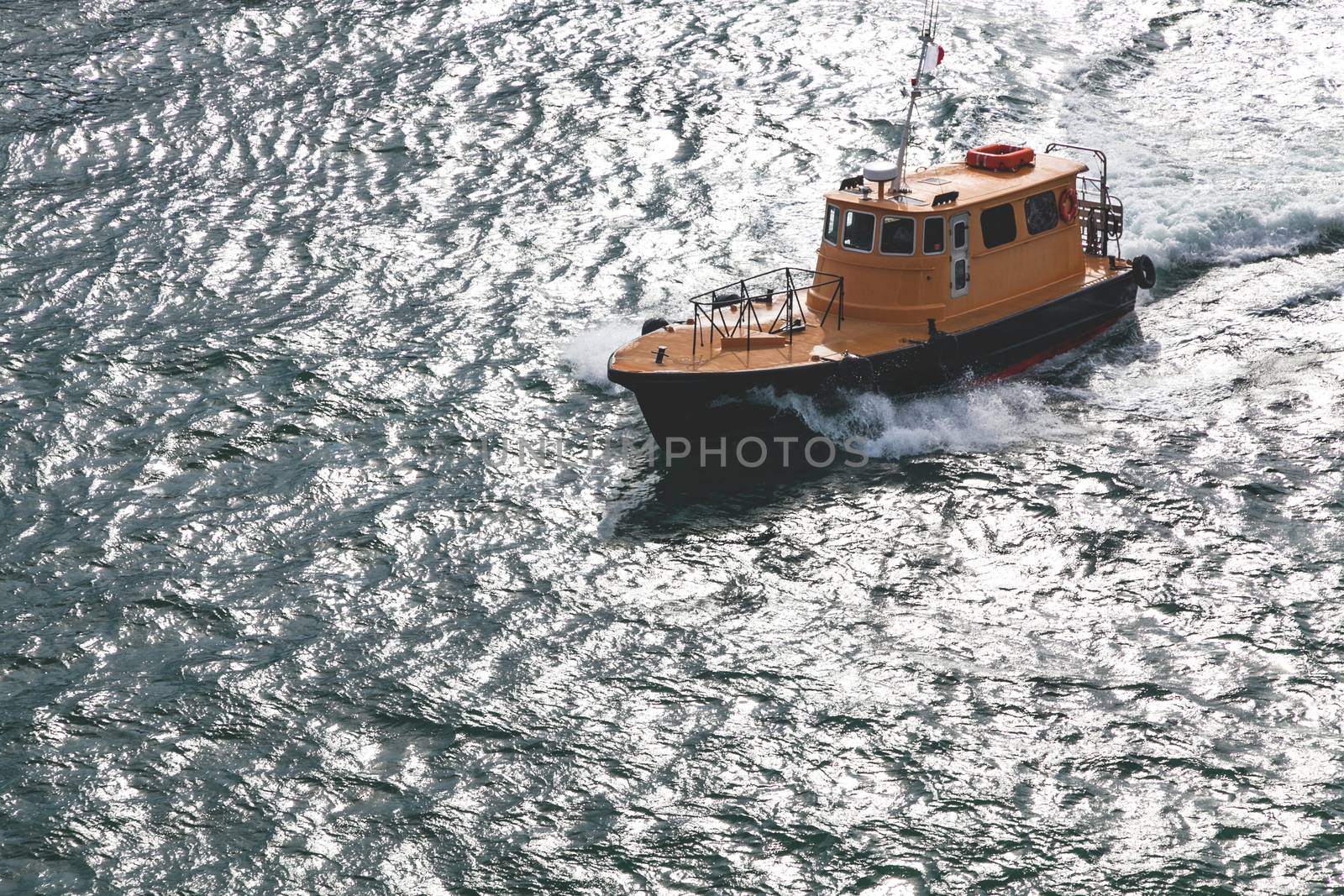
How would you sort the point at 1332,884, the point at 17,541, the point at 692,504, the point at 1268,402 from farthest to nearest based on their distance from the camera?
the point at 1268,402 → the point at 692,504 → the point at 17,541 → the point at 1332,884

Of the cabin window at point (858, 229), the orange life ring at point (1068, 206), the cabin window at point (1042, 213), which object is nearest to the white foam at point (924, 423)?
the cabin window at point (858, 229)

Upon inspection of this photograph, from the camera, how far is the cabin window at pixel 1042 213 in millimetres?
22719

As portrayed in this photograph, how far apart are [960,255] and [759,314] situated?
3.40m

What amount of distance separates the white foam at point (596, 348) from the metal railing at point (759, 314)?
1.47 metres

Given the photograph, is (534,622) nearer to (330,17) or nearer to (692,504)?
(692,504)

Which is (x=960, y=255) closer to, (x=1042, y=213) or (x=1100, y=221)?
(x=1042, y=213)

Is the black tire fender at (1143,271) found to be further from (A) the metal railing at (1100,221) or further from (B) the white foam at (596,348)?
(B) the white foam at (596,348)

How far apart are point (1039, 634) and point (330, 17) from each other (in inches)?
1114

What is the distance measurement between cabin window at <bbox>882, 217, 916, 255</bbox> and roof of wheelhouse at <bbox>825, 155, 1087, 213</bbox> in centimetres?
21

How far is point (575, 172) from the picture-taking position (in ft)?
95.6

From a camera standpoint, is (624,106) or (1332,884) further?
(624,106)

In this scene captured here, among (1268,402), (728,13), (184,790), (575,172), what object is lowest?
(184,790)

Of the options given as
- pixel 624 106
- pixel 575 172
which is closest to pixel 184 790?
pixel 575 172

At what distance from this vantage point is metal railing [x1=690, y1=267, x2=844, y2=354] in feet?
68.5
